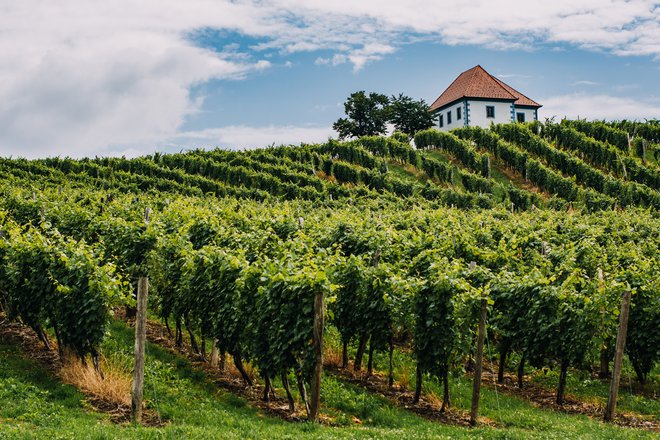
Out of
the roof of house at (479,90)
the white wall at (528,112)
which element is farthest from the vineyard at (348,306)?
the white wall at (528,112)

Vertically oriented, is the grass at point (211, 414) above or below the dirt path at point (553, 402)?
above

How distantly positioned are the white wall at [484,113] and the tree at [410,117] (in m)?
7.07

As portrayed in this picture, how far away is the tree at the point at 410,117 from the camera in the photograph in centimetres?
6850

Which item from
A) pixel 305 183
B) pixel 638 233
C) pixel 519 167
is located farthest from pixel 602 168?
pixel 638 233

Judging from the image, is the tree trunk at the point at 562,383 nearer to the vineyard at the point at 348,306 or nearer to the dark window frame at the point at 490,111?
the vineyard at the point at 348,306

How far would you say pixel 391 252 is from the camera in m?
15.6

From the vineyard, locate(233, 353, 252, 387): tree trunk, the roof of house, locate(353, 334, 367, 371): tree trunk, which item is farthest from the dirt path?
the roof of house

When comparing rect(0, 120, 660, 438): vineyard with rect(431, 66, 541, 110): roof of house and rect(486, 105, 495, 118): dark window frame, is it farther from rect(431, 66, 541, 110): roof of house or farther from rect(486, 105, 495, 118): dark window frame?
rect(431, 66, 541, 110): roof of house

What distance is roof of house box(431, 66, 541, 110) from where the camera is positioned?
6319 cm

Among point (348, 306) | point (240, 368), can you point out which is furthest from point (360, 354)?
point (240, 368)

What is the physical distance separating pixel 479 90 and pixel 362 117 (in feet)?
46.0

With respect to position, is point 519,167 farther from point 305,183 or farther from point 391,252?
point 391,252

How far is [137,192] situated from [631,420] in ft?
94.1

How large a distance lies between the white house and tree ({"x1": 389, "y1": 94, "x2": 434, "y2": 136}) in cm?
124
